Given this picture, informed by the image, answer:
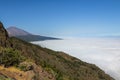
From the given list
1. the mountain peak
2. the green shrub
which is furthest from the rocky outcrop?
the green shrub

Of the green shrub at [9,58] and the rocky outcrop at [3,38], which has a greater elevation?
the rocky outcrop at [3,38]

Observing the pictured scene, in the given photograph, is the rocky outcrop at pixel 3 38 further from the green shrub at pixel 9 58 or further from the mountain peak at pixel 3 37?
the green shrub at pixel 9 58

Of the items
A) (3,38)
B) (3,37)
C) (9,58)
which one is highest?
(3,37)

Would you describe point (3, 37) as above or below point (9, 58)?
above

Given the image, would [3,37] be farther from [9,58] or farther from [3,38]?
[9,58]

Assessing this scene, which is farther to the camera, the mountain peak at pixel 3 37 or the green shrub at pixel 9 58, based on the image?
the mountain peak at pixel 3 37

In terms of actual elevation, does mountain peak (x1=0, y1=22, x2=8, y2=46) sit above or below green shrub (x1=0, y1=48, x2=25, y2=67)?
above

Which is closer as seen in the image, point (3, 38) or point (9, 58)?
point (9, 58)

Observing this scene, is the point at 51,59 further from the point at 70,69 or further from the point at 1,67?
the point at 1,67

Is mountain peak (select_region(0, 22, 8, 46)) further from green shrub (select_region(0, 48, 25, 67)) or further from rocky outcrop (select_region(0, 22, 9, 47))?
green shrub (select_region(0, 48, 25, 67))

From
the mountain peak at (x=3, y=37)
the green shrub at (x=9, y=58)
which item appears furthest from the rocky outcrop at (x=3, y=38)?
the green shrub at (x=9, y=58)

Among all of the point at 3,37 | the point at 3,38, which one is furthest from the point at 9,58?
the point at 3,37
